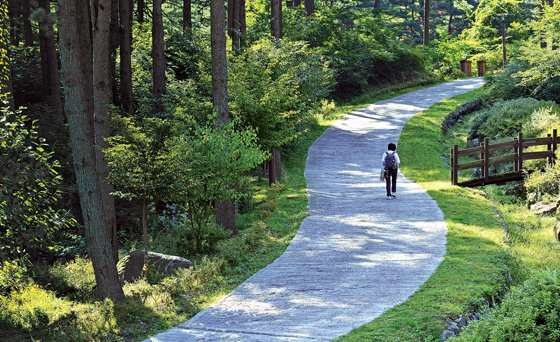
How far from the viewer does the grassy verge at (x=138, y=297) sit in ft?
27.5

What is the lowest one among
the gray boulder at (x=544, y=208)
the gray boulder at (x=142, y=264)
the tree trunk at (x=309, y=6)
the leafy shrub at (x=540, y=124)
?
the gray boulder at (x=142, y=264)

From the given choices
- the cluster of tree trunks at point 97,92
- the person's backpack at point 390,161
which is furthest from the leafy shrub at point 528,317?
the person's backpack at point 390,161

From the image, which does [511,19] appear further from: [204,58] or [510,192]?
[204,58]

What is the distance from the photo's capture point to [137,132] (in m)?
10.5

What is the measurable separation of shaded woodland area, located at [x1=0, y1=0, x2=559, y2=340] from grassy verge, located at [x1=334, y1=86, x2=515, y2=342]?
4.46 meters

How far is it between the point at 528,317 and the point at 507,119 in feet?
62.2

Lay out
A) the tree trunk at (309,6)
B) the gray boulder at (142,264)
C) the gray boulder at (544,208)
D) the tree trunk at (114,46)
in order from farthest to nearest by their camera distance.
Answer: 1. the tree trunk at (309,6)
2. the tree trunk at (114,46)
3. the gray boulder at (544,208)
4. the gray boulder at (142,264)

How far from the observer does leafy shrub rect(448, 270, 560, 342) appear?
19.4 feet

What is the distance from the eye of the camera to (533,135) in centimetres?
2117

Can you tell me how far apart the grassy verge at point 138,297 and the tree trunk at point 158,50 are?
18.8ft

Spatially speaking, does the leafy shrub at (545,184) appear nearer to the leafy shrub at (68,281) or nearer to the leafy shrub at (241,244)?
the leafy shrub at (241,244)

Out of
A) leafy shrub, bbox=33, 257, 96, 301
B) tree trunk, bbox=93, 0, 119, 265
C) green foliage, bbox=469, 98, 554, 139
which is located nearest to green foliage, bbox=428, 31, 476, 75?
green foliage, bbox=469, 98, 554, 139

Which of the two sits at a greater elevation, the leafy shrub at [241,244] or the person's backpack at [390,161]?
the person's backpack at [390,161]

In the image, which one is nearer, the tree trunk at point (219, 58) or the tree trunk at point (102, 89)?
the tree trunk at point (102, 89)
